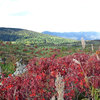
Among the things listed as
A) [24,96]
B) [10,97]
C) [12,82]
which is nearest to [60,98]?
[10,97]

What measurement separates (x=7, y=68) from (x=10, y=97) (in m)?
6.65

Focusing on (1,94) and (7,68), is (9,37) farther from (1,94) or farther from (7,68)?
(1,94)

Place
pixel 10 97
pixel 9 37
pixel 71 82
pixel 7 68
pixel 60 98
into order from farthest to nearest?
pixel 9 37 < pixel 7 68 < pixel 71 82 < pixel 10 97 < pixel 60 98

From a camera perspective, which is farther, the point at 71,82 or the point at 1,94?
the point at 71,82

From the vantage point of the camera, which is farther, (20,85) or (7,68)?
(7,68)

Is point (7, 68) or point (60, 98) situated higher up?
point (60, 98)

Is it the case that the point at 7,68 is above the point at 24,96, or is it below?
below

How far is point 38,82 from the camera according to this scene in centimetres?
365

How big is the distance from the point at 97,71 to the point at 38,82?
2479mm

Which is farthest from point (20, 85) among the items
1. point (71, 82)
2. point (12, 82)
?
point (71, 82)

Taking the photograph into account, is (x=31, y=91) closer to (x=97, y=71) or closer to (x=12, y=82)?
(x=12, y=82)

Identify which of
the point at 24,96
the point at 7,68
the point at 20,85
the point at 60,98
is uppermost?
the point at 60,98

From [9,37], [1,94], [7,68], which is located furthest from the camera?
[9,37]

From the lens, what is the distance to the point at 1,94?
3373 mm
